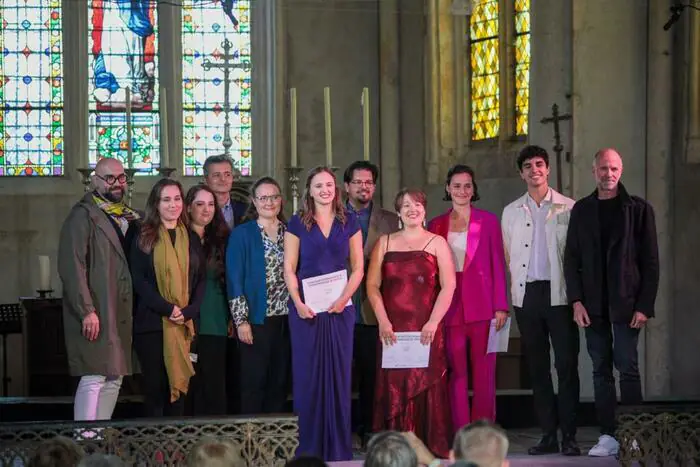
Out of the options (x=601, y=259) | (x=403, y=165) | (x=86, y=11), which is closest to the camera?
(x=601, y=259)

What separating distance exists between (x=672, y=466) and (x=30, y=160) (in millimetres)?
8613

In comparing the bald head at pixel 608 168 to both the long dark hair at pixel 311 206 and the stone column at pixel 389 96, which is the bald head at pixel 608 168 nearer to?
the long dark hair at pixel 311 206

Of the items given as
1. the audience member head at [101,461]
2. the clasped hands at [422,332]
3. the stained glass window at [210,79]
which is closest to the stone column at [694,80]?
the clasped hands at [422,332]

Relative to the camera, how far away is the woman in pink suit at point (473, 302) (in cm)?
680

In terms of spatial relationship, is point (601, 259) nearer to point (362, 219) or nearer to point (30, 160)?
point (362, 219)

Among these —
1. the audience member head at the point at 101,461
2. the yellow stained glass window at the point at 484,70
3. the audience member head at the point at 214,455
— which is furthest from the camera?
the yellow stained glass window at the point at 484,70

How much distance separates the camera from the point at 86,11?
13391 mm

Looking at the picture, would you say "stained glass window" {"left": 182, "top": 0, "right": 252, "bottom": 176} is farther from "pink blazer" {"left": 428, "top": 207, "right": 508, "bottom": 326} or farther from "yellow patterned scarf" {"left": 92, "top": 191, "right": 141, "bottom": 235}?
"pink blazer" {"left": 428, "top": 207, "right": 508, "bottom": 326}

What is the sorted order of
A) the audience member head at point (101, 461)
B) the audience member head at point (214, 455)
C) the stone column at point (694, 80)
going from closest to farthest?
the audience member head at point (101, 461) < the audience member head at point (214, 455) < the stone column at point (694, 80)

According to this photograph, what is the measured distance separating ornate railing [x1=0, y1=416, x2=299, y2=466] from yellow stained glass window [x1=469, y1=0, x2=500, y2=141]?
630 cm

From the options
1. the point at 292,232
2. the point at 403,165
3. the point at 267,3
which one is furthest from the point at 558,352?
the point at 267,3

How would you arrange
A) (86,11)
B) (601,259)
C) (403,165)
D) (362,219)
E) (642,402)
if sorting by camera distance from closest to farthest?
(642,402), (601,259), (362,219), (403,165), (86,11)

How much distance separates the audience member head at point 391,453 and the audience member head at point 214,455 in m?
0.39

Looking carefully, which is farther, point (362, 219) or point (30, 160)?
point (30, 160)
